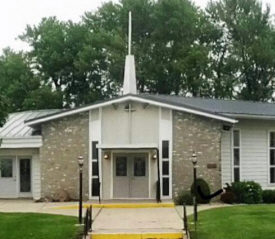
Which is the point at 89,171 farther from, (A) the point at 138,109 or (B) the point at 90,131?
(A) the point at 138,109

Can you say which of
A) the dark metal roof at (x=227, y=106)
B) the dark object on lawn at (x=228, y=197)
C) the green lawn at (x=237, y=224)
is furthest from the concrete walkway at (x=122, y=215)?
the dark metal roof at (x=227, y=106)

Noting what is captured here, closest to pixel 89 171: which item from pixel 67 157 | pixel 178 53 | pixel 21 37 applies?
pixel 67 157

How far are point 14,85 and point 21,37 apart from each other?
22.2 ft

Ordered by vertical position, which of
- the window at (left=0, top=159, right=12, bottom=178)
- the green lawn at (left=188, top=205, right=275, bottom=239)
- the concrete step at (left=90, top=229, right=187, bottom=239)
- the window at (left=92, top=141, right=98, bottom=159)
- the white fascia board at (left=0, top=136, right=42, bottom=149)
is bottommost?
the concrete step at (left=90, top=229, right=187, bottom=239)

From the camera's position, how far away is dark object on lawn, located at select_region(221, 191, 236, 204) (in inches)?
961

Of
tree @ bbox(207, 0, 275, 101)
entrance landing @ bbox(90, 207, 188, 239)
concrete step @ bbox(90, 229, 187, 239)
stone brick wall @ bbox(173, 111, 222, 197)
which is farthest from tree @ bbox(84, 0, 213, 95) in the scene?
concrete step @ bbox(90, 229, 187, 239)

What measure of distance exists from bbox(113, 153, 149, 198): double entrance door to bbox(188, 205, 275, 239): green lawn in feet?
20.1

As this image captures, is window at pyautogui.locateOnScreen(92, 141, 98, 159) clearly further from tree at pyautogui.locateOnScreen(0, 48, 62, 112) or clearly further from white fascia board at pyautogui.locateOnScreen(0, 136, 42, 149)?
tree at pyautogui.locateOnScreen(0, 48, 62, 112)

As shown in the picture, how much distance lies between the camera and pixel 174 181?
25.3 m

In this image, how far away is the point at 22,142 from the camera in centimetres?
2705

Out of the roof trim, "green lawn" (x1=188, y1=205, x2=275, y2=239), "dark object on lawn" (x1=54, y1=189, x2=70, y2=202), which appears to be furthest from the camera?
"dark object on lawn" (x1=54, y1=189, x2=70, y2=202)

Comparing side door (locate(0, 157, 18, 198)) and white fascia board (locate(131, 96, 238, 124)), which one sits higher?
white fascia board (locate(131, 96, 238, 124))

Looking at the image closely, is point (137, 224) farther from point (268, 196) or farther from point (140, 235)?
point (268, 196)

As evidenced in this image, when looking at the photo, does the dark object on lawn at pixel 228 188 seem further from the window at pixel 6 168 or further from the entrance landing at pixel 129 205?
the window at pixel 6 168
